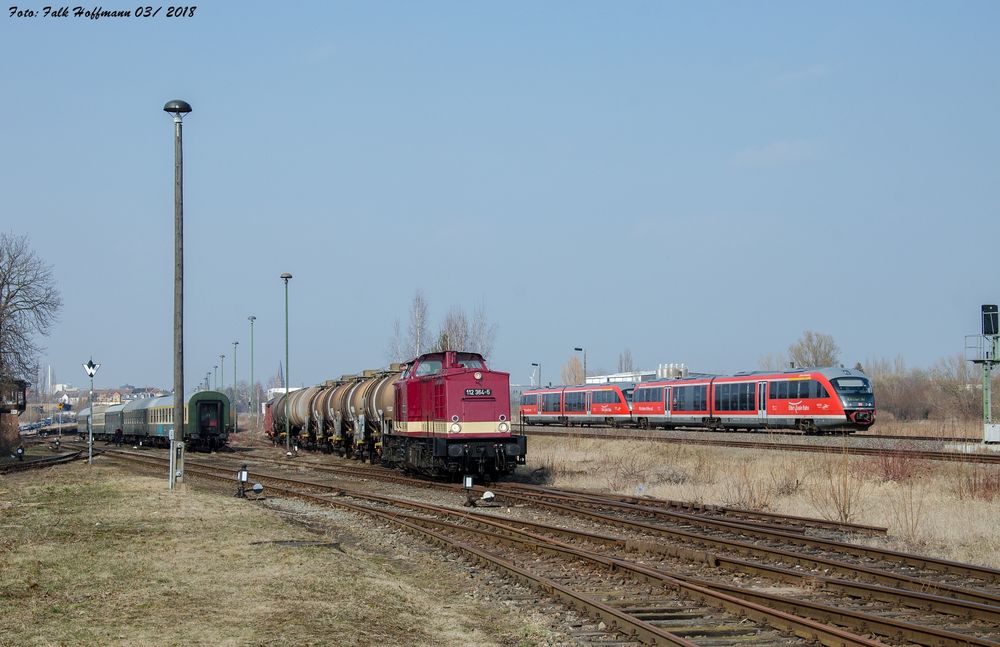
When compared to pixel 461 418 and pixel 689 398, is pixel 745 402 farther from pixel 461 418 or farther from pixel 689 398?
pixel 461 418

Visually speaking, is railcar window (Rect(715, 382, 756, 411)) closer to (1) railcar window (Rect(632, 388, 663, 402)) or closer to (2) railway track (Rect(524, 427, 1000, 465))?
(1) railcar window (Rect(632, 388, 663, 402))

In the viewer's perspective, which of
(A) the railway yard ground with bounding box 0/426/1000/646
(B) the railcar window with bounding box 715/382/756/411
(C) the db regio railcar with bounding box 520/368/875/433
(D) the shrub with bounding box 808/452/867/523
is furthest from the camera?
(B) the railcar window with bounding box 715/382/756/411

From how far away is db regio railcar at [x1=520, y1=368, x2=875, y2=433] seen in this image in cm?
4022

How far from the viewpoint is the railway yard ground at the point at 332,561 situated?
29.2 ft

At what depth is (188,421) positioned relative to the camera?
2005 inches

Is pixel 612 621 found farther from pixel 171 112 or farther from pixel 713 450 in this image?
pixel 713 450

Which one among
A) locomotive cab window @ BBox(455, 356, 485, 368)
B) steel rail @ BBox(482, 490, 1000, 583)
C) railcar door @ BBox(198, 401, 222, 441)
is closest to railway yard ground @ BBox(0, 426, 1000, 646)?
steel rail @ BBox(482, 490, 1000, 583)

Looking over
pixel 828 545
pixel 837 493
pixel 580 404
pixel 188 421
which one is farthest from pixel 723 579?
pixel 580 404

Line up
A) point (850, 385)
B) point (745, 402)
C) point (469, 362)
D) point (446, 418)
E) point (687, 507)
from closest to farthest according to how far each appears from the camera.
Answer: point (687, 507), point (446, 418), point (469, 362), point (850, 385), point (745, 402)

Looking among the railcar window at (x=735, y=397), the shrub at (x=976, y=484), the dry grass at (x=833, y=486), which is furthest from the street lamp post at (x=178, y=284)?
the railcar window at (x=735, y=397)

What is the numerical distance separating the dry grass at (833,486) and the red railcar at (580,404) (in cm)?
2337

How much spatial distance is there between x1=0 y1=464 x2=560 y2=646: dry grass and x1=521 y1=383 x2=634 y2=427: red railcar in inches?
1532

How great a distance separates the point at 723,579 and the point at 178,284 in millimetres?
14732

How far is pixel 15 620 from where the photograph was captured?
872cm
